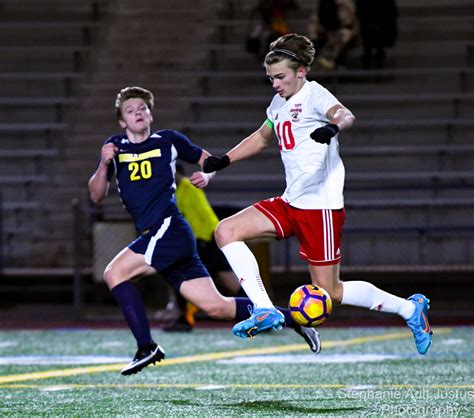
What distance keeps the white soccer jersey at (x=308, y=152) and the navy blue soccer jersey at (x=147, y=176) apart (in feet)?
3.01

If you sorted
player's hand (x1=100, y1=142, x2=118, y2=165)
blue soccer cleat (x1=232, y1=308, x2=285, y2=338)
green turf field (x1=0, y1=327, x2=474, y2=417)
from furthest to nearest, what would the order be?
1. player's hand (x1=100, y1=142, x2=118, y2=165)
2. blue soccer cleat (x1=232, y1=308, x2=285, y2=338)
3. green turf field (x1=0, y1=327, x2=474, y2=417)

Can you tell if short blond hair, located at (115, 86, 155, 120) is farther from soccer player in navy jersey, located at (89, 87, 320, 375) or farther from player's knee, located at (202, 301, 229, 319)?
player's knee, located at (202, 301, 229, 319)

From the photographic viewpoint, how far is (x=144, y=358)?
7.30m

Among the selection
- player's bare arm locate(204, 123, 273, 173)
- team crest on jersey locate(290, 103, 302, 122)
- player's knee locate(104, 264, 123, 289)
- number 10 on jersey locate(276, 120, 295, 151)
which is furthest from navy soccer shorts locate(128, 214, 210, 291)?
team crest on jersey locate(290, 103, 302, 122)

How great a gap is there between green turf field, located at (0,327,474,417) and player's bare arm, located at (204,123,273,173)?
1321mm

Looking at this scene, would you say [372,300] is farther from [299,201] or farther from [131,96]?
[131,96]

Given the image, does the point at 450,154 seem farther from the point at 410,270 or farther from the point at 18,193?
the point at 18,193

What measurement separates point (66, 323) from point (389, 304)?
22.1 ft

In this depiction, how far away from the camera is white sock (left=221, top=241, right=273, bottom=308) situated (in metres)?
7.04

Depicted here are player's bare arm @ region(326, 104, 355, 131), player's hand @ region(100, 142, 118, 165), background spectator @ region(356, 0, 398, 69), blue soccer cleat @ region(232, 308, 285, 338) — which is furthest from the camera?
background spectator @ region(356, 0, 398, 69)

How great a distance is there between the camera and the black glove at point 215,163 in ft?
23.5

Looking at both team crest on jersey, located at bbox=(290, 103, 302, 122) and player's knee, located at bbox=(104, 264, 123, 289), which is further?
player's knee, located at bbox=(104, 264, 123, 289)

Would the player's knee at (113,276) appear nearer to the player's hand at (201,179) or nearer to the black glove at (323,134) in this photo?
the player's hand at (201,179)

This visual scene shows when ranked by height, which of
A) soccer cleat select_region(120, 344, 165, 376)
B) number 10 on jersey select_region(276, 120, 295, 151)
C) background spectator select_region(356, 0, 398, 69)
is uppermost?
background spectator select_region(356, 0, 398, 69)
